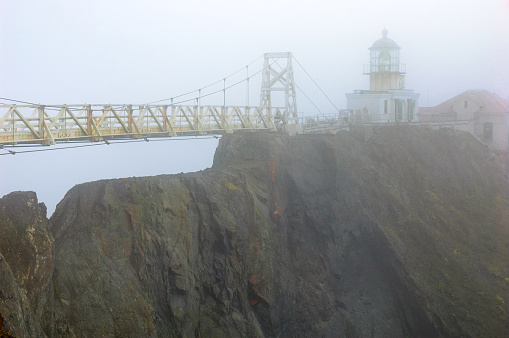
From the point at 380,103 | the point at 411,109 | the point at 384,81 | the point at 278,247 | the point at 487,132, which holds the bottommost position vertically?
the point at 278,247

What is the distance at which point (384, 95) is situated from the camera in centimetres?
4853

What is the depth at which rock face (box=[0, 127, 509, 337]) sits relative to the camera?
17.8 metres

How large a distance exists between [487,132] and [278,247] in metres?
30.1

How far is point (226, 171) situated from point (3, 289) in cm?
1455

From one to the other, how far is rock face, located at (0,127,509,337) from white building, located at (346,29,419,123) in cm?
624

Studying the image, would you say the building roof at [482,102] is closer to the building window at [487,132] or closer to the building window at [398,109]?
the building window at [487,132]

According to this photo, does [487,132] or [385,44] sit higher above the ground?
[385,44]

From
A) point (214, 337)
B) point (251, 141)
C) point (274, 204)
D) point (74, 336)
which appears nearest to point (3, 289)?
point (74, 336)

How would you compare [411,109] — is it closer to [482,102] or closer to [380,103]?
[380,103]

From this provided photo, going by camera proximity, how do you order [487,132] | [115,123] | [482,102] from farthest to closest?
1. [482,102]
2. [487,132]
3. [115,123]

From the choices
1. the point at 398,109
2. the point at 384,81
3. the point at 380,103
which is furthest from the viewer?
the point at 384,81

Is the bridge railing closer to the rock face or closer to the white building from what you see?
the rock face

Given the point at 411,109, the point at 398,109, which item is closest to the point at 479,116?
the point at 411,109

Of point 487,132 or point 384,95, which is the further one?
point 487,132
